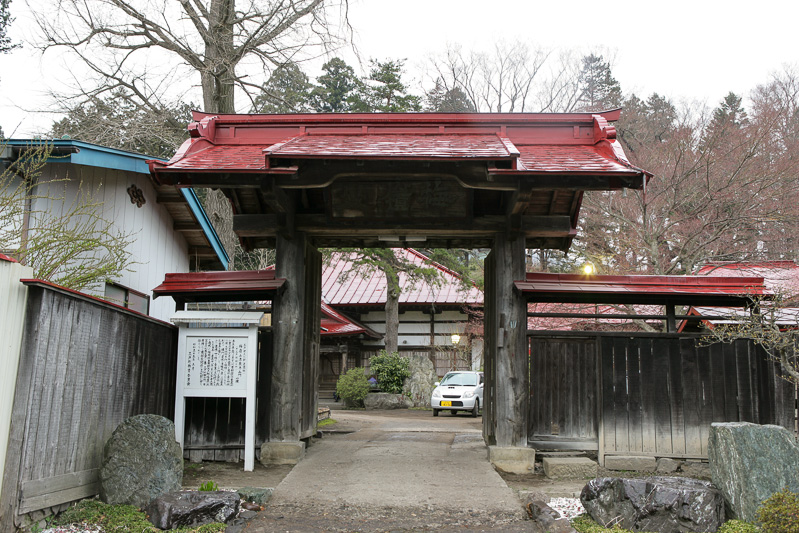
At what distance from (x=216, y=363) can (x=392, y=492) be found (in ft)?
10.8

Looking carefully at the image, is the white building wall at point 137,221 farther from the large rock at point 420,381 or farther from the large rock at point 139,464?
the large rock at point 420,381

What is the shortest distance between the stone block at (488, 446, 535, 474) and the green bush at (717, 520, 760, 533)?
3.46 metres

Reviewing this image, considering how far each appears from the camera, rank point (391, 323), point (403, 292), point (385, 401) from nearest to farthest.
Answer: point (385, 401), point (391, 323), point (403, 292)

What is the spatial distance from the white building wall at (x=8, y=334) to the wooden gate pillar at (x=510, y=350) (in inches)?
254

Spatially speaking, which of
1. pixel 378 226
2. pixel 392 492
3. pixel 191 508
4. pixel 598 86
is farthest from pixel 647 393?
pixel 598 86

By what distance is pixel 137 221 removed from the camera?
1216cm

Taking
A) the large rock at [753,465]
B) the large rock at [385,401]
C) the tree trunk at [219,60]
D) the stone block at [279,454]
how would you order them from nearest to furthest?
the large rock at [753,465]
the stone block at [279,454]
the tree trunk at [219,60]
the large rock at [385,401]

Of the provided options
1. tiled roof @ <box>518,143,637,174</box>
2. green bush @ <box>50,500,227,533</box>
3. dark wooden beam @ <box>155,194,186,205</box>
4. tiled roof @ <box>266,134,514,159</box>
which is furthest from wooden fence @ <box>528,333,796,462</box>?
dark wooden beam @ <box>155,194,186,205</box>

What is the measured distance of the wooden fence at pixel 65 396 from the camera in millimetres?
5711

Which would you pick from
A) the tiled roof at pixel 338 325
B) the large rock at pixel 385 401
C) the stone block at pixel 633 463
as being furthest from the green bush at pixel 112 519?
the tiled roof at pixel 338 325

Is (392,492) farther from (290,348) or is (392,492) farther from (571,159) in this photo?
(571,159)

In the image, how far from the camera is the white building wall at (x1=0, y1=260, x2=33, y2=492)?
18.2 feet

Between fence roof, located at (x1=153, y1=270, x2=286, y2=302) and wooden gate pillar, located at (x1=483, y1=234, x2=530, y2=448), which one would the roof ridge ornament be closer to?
wooden gate pillar, located at (x1=483, y1=234, x2=530, y2=448)

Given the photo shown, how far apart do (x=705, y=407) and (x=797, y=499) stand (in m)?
4.34
